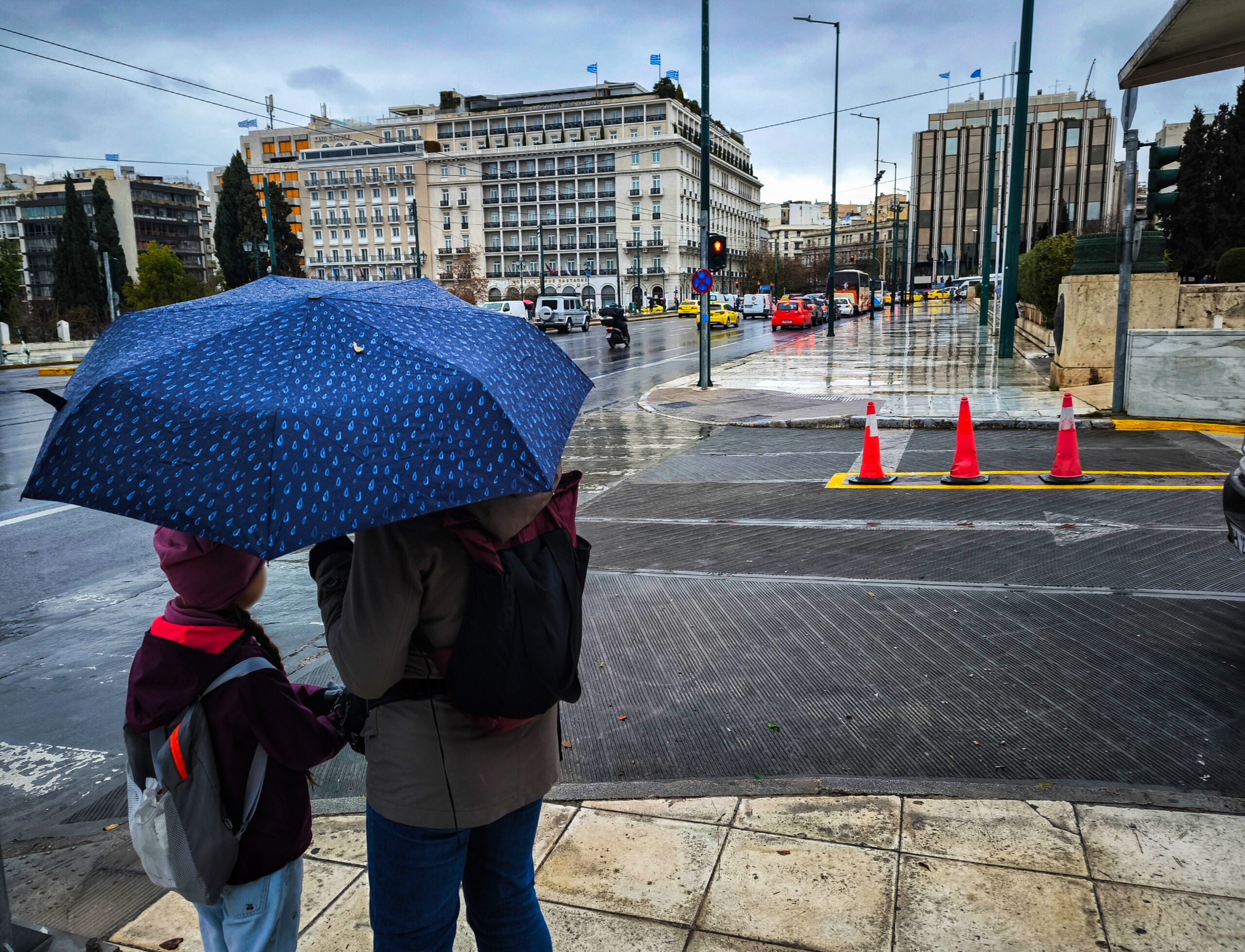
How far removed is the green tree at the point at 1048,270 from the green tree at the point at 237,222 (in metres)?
66.2

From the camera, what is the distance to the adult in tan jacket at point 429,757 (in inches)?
71.8

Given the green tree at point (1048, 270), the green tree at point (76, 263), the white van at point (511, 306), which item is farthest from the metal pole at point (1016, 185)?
the green tree at point (76, 263)

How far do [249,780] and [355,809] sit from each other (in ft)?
5.20

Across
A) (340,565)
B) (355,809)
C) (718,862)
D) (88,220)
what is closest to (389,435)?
(340,565)

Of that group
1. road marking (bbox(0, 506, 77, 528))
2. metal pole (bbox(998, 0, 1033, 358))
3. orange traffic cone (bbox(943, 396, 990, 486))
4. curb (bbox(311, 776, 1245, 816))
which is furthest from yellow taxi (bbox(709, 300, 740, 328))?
curb (bbox(311, 776, 1245, 816))

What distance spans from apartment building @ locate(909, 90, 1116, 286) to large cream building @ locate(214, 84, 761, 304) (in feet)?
90.7

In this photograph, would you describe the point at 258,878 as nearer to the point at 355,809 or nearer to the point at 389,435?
the point at 389,435

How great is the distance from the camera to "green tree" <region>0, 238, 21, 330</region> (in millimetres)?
42688

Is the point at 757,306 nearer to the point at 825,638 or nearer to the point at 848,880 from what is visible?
the point at 825,638

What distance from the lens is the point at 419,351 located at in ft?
6.07

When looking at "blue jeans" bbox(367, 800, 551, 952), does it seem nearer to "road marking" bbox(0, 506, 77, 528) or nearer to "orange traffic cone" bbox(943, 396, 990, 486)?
"orange traffic cone" bbox(943, 396, 990, 486)

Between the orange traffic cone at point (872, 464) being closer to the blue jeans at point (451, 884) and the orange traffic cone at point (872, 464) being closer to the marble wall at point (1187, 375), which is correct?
the marble wall at point (1187, 375)

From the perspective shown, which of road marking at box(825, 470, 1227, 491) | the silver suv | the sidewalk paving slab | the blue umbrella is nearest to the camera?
the blue umbrella

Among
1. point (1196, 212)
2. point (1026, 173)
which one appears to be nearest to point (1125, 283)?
point (1196, 212)
